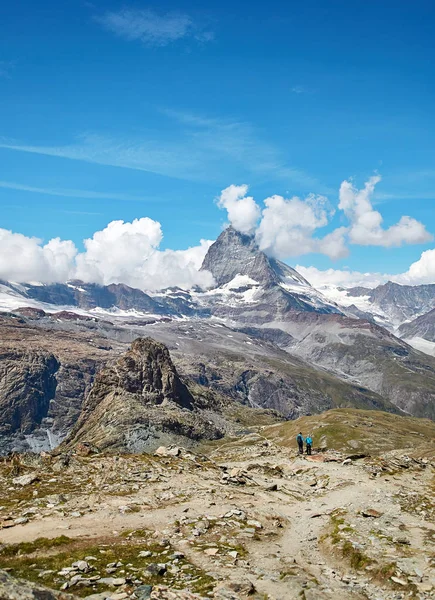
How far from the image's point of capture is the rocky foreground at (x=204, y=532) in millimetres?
22203

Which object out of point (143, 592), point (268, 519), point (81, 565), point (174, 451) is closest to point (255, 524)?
point (268, 519)

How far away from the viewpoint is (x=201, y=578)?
22.9m

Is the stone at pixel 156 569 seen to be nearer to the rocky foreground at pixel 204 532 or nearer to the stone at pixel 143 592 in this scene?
the rocky foreground at pixel 204 532

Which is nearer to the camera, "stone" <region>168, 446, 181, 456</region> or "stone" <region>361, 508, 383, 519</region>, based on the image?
"stone" <region>361, 508, 383, 519</region>

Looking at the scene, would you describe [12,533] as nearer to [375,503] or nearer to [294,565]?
[294,565]

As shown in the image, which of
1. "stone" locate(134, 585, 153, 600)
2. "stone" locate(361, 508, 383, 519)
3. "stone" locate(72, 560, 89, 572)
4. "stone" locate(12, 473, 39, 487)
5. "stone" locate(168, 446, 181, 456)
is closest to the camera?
"stone" locate(134, 585, 153, 600)

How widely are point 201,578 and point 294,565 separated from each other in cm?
605

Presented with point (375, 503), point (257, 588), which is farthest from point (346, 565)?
point (375, 503)

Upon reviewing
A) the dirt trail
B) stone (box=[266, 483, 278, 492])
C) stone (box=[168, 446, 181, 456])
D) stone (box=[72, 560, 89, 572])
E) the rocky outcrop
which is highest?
the rocky outcrop

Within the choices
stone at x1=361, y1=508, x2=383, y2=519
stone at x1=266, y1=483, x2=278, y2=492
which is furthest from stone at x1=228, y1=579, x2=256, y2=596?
stone at x1=266, y1=483, x2=278, y2=492

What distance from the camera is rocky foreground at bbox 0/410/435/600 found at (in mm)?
22203

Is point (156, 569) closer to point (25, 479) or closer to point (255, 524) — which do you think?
point (255, 524)

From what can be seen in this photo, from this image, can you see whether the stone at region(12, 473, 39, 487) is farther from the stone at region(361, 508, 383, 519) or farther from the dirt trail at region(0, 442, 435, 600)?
the stone at region(361, 508, 383, 519)

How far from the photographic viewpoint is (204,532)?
102 feet
